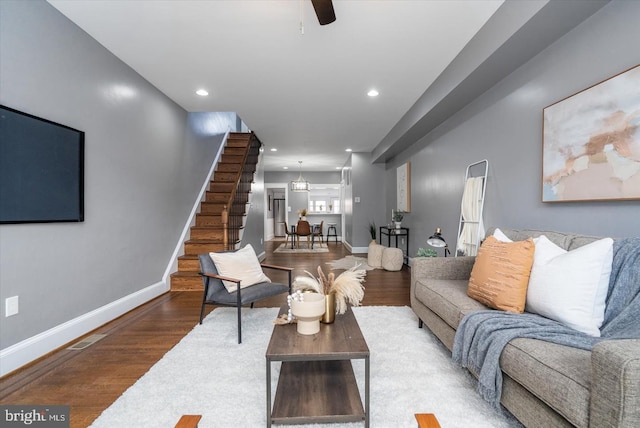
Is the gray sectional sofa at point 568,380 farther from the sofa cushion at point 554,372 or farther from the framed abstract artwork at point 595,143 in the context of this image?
the framed abstract artwork at point 595,143

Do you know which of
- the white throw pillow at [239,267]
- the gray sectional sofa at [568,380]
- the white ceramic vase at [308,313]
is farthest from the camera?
the white throw pillow at [239,267]

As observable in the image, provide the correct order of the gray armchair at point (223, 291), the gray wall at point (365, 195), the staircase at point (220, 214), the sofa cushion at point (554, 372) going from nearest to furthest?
the sofa cushion at point (554, 372)
the gray armchair at point (223, 291)
the staircase at point (220, 214)
the gray wall at point (365, 195)

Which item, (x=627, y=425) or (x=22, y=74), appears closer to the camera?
(x=627, y=425)

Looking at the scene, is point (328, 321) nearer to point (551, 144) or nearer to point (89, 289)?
point (551, 144)

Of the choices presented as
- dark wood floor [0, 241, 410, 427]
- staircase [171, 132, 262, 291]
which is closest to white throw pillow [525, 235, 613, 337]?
dark wood floor [0, 241, 410, 427]

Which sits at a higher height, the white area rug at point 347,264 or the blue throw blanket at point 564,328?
the blue throw blanket at point 564,328

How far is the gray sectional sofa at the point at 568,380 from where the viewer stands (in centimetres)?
91

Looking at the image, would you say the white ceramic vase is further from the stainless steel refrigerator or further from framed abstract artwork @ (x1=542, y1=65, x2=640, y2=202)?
the stainless steel refrigerator

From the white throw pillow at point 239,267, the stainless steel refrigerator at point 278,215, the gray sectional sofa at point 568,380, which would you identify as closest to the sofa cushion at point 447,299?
the gray sectional sofa at point 568,380

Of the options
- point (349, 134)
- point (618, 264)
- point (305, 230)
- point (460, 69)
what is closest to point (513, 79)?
point (460, 69)

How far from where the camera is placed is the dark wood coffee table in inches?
55.1

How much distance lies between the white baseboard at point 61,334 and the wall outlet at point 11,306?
0.23m

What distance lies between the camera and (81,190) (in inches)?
102

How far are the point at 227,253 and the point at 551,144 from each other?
288 cm
